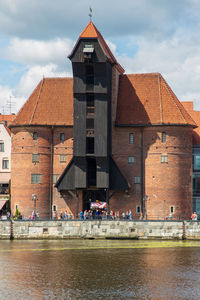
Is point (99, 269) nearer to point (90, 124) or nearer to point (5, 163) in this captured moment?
point (90, 124)

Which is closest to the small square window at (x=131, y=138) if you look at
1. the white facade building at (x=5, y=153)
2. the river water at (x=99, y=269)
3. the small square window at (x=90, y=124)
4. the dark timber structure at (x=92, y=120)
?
the dark timber structure at (x=92, y=120)

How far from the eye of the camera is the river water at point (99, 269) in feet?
158

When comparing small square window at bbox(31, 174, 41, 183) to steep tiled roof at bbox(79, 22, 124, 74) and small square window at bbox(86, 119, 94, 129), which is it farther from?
steep tiled roof at bbox(79, 22, 124, 74)

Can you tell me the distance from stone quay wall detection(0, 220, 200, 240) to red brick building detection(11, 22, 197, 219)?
6798 millimetres

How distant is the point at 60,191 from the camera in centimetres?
8531

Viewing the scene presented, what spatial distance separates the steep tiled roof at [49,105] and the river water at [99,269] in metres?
18.0

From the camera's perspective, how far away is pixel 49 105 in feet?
290

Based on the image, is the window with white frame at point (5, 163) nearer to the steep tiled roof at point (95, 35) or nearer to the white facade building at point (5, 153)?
the white facade building at point (5, 153)

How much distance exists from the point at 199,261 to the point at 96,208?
2598 centimetres

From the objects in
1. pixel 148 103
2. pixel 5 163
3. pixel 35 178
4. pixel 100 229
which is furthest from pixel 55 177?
pixel 148 103

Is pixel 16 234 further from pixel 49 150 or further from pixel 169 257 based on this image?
pixel 169 257

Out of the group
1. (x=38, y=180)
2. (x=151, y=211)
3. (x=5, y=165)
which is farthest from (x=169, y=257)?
(x=5, y=165)

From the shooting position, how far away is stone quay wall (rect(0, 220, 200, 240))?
75688mm

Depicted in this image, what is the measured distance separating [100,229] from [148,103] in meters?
18.2
